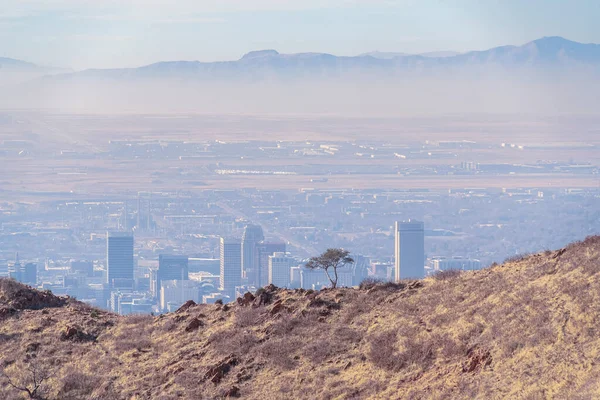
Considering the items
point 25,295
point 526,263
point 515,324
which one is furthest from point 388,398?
point 25,295

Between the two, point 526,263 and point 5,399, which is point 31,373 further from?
point 526,263

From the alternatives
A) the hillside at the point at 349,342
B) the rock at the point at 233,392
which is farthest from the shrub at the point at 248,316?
the rock at the point at 233,392

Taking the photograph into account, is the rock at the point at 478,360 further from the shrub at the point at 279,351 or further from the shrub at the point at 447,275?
the shrub at the point at 447,275

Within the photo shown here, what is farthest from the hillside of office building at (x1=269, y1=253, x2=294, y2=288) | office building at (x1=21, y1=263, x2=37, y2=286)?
office building at (x1=21, y1=263, x2=37, y2=286)

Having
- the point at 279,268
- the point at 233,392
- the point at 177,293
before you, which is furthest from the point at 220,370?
the point at 177,293

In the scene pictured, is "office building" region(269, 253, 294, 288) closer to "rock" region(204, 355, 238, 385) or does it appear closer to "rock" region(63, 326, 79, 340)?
"rock" region(63, 326, 79, 340)

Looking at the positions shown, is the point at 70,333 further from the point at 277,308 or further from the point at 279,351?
the point at 279,351
